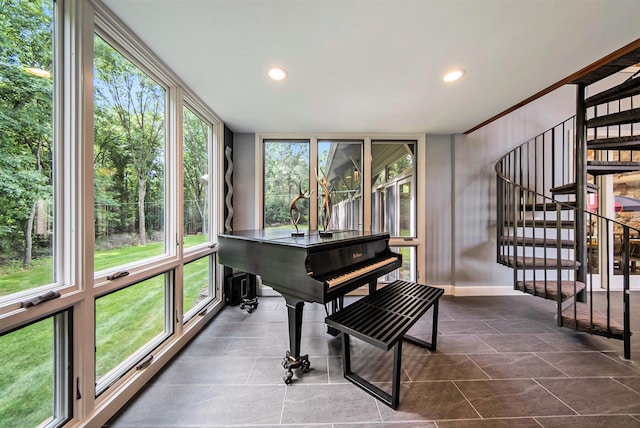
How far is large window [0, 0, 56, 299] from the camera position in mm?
940

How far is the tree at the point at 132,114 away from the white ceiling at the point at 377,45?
0.81 feet

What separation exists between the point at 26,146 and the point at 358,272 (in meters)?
1.97

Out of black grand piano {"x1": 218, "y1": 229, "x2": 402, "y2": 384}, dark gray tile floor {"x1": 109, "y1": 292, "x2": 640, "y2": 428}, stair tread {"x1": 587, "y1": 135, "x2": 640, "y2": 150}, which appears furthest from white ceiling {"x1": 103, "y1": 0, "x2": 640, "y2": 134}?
dark gray tile floor {"x1": 109, "y1": 292, "x2": 640, "y2": 428}

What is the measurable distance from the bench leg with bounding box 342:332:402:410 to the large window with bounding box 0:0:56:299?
1.73m

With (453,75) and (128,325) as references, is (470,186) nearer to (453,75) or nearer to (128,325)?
(453,75)

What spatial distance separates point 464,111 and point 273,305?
3.33 metres

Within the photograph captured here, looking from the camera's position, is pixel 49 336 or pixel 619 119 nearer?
pixel 49 336

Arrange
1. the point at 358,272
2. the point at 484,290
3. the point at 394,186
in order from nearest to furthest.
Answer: the point at 358,272, the point at 484,290, the point at 394,186

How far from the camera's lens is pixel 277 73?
1801 millimetres

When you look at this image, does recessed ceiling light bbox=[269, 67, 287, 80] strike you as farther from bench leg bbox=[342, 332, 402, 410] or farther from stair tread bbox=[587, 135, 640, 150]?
stair tread bbox=[587, 135, 640, 150]

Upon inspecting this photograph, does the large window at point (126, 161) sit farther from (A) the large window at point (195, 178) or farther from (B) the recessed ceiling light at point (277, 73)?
(B) the recessed ceiling light at point (277, 73)

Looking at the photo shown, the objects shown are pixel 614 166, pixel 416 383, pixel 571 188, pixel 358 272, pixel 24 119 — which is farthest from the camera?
pixel 571 188

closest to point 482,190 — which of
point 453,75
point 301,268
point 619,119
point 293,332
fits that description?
point 619,119

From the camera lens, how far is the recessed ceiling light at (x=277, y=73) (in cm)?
175
